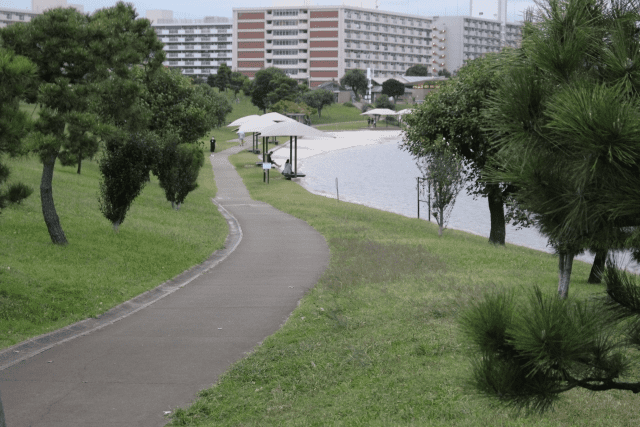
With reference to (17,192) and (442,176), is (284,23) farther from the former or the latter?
(17,192)

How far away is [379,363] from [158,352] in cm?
230

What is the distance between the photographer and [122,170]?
46.1ft

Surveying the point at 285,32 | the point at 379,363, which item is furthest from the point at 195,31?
the point at 379,363

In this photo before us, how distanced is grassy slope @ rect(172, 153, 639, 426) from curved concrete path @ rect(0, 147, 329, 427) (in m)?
0.31

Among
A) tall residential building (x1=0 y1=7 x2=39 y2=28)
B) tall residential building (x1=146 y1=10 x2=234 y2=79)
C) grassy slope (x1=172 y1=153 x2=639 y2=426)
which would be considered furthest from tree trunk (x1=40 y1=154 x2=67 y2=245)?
tall residential building (x1=146 y1=10 x2=234 y2=79)

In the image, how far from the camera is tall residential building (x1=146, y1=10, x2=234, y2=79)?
14388 cm

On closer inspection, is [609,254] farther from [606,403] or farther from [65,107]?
[65,107]

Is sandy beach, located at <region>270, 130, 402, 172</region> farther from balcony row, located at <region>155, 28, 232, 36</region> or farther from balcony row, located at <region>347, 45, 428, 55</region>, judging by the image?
balcony row, located at <region>155, 28, 232, 36</region>

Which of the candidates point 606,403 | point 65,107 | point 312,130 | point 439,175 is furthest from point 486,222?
point 606,403

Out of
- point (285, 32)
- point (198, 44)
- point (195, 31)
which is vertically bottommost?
point (285, 32)

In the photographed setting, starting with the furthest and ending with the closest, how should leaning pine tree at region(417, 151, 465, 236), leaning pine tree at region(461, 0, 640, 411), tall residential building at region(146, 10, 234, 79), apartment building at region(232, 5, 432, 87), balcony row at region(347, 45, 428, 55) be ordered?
tall residential building at region(146, 10, 234, 79)
balcony row at region(347, 45, 428, 55)
apartment building at region(232, 5, 432, 87)
leaning pine tree at region(417, 151, 465, 236)
leaning pine tree at region(461, 0, 640, 411)

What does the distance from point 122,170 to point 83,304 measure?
5206 mm

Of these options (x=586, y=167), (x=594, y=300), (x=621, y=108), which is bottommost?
(x=594, y=300)

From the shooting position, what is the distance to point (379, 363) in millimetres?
6621
